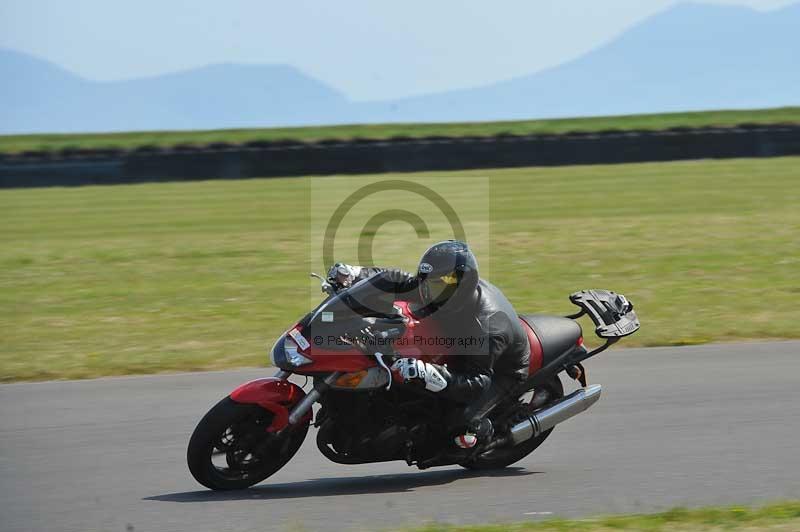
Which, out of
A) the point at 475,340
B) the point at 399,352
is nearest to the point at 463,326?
the point at 475,340

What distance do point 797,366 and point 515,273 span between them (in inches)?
216

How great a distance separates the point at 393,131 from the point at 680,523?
23.0 metres

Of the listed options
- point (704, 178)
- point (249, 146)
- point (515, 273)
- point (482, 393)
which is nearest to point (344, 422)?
point (482, 393)

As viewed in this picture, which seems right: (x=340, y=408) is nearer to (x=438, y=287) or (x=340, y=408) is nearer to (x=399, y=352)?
(x=399, y=352)

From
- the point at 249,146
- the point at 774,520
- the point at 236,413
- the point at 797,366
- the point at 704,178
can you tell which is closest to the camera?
the point at 774,520

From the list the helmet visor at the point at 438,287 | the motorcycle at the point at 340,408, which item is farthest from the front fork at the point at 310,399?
the helmet visor at the point at 438,287

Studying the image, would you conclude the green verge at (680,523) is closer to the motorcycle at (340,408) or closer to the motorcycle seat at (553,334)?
the motorcycle at (340,408)

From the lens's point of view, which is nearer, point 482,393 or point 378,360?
point 378,360

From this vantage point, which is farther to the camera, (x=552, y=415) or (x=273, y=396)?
(x=552, y=415)

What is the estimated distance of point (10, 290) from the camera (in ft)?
44.0

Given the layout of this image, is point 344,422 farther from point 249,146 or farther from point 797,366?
point 249,146

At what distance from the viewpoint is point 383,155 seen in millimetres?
23672

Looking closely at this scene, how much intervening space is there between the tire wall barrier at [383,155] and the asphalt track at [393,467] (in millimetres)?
15200

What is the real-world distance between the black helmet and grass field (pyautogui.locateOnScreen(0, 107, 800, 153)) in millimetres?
20273
